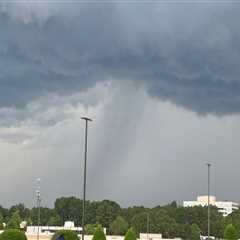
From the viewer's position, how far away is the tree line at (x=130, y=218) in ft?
425

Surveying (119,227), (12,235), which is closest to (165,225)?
(119,227)

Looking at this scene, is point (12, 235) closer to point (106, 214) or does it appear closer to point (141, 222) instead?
point (141, 222)

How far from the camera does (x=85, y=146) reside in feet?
174

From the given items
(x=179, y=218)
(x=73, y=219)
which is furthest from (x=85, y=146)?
(x=73, y=219)

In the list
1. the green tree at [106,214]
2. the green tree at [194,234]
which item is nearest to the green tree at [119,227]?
the green tree at [194,234]

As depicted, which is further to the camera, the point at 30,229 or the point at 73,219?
the point at 73,219

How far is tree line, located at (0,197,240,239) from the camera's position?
425 ft

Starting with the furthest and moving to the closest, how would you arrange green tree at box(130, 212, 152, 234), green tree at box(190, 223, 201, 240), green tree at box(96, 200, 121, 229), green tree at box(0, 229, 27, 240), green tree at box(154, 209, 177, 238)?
green tree at box(96, 200, 121, 229) → green tree at box(130, 212, 152, 234) → green tree at box(154, 209, 177, 238) → green tree at box(190, 223, 201, 240) → green tree at box(0, 229, 27, 240)

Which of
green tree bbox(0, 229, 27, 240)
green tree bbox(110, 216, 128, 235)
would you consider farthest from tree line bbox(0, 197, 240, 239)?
green tree bbox(0, 229, 27, 240)

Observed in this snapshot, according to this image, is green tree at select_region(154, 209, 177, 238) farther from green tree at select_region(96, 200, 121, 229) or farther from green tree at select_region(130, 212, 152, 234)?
green tree at select_region(96, 200, 121, 229)

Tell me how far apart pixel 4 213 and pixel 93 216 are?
2994 centimetres

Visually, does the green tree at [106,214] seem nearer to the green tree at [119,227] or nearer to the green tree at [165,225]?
the green tree at [165,225]

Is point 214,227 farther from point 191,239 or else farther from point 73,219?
point 73,219

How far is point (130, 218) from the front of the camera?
147 m
